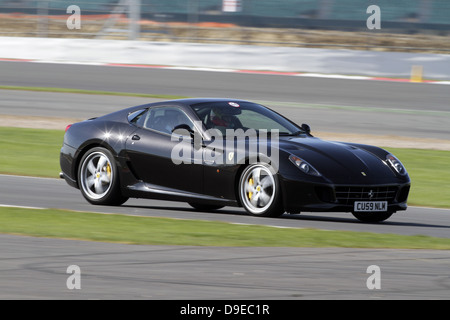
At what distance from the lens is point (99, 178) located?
34.9 feet

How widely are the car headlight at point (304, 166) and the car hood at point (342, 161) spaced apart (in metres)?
0.04

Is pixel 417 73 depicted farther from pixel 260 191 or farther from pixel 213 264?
pixel 213 264

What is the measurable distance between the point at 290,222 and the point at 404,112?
13.0 metres

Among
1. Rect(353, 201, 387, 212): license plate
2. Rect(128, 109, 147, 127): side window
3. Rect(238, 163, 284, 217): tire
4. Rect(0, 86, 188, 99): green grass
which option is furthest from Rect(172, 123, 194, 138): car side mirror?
Rect(0, 86, 188, 99): green grass

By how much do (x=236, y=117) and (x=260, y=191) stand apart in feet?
3.46

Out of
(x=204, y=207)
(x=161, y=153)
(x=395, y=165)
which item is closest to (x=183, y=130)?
(x=161, y=153)

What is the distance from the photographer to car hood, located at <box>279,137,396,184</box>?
9375mm

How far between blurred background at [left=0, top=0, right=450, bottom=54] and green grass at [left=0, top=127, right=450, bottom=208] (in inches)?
506

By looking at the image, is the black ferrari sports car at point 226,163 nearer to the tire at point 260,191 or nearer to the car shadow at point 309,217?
the tire at point 260,191

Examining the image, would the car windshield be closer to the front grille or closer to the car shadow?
the car shadow

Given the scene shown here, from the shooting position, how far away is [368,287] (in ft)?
20.3

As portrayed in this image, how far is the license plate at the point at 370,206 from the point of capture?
9391 millimetres
